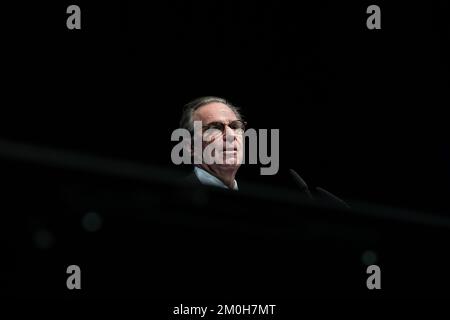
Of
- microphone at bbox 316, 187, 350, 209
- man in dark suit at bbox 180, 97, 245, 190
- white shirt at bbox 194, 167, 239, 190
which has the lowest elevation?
microphone at bbox 316, 187, 350, 209

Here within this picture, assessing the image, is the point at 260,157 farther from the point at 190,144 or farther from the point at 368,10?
the point at 368,10

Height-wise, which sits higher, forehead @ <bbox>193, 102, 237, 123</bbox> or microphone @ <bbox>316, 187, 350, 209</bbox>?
forehead @ <bbox>193, 102, 237, 123</bbox>

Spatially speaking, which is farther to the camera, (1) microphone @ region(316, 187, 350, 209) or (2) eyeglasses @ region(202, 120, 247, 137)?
(2) eyeglasses @ region(202, 120, 247, 137)

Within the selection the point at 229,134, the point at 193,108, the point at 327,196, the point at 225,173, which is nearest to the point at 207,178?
the point at 225,173

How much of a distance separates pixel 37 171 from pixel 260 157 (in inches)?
34.7

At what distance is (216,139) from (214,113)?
106 mm

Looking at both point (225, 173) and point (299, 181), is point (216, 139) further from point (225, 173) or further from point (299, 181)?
point (299, 181)

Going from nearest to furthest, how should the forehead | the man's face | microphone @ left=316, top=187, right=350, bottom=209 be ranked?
1. microphone @ left=316, top=187, right=350, bottom=209
2. the man's face
3. the forehead

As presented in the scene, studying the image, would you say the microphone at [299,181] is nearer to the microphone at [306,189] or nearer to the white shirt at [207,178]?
the microphone at [306,189]

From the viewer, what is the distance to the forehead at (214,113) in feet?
7.45

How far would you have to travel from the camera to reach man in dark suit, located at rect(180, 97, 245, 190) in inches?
85.4

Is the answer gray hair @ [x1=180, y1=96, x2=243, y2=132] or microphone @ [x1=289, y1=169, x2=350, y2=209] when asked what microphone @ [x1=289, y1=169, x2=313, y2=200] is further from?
gray hair @ [x1=180, y1=96, x2=243, y2=132]

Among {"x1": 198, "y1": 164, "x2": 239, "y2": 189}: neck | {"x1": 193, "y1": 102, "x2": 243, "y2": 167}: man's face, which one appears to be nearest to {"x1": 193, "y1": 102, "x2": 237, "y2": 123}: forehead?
{"x1": 193, "y1": 102, "x2": 243, "y2": 167}: man's face

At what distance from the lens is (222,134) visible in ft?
7.33
